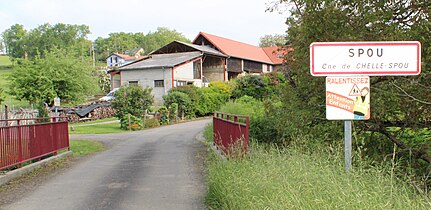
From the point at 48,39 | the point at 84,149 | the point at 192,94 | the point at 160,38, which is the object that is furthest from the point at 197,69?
the point at 160,38

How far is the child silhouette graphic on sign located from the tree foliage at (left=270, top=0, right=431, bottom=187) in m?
2.37

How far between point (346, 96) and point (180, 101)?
29.2m

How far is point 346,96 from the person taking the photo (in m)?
4.51

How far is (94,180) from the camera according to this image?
897 cm

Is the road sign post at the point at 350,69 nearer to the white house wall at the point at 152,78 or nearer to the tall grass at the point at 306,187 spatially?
the tall grass at the point at 306,187

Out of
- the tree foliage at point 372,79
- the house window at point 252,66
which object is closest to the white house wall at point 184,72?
the house window at point 252,66

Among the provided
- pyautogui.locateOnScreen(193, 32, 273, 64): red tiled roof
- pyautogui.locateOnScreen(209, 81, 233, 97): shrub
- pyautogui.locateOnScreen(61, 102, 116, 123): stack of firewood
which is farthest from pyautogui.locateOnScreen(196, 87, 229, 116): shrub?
pyautogui.locateOnScreen(193, 32, 273, 64): red tiled roof

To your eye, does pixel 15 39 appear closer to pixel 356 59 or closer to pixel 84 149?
pixel 84 149

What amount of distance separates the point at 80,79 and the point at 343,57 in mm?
38539

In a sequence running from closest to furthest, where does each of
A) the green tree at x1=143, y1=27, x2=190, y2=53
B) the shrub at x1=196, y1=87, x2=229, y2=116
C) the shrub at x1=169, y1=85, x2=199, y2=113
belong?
the shrub at x1=169, y1=85, x2=199, y2=113
the shrub at x1=196, y1=87, x2=229, y2=116
the green tree at x1=143, y1=27, x2=190, y2=53

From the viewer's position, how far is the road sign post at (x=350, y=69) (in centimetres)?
447

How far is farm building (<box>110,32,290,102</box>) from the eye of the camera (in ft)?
140

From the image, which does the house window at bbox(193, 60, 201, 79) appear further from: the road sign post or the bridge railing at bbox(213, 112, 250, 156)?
the road sign post

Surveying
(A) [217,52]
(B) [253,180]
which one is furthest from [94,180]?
(A) [217,52]
